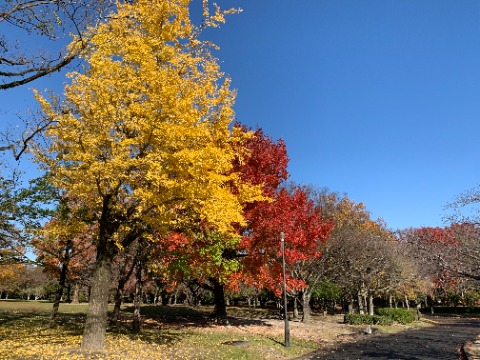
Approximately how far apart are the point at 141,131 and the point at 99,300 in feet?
19.6

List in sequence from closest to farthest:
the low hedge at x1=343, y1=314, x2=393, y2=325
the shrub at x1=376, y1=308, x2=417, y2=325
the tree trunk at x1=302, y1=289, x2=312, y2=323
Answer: the tree trunk at x1=302, y1=289, x2=312, y2=323 → the low hedge at x1=343, y1=314, x2=393, y2=325 → the shrub at x1=376, y1=308, x2=417, y2=325

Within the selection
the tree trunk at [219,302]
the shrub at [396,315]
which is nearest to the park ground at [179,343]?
the tree trunk at [219,302]

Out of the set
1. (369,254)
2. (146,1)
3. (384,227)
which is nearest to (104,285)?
(146,1)

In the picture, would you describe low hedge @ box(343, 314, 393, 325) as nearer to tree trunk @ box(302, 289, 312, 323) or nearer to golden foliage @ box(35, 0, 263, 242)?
tree trunk @ box(302, 289, 312, 323)

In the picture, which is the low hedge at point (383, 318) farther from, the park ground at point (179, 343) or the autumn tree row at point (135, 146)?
the autumn tree row at point (135, 146)

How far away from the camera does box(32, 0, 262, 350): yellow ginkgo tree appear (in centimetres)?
1047

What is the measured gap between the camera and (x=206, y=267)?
52.4 ft

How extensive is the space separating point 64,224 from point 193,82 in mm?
6622

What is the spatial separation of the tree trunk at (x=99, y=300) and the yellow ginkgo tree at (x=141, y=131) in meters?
0.03

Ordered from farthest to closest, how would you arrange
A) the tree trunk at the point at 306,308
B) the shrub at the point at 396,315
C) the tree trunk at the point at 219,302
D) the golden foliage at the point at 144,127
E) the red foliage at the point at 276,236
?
the shrub at the point at 396,315, the tree trunk at the point at 306,308, the tree trunk at the point at 219,302, the red foliage at the point at 276,236, the golden foliage at the point at 144,127

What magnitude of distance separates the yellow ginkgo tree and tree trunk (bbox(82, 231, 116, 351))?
1.3 inches

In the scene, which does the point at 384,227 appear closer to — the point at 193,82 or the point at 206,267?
the point at 206,267

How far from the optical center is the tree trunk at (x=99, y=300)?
11.7 metres

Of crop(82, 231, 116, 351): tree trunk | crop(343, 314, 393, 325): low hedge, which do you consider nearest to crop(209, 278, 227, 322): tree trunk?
crop(82, 231, 116, 351): tree trunk
